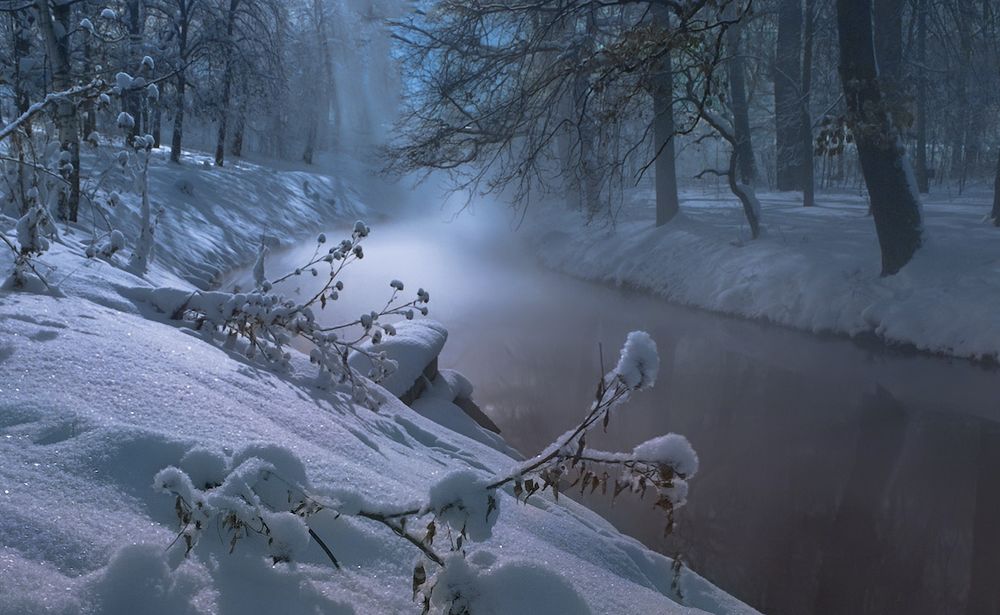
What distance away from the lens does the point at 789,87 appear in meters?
20.8

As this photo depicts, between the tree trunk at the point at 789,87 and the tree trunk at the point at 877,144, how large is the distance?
6361mm

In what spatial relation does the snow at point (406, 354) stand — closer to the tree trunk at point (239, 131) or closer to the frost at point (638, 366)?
the frost at point (638, 366)

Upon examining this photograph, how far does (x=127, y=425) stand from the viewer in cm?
214

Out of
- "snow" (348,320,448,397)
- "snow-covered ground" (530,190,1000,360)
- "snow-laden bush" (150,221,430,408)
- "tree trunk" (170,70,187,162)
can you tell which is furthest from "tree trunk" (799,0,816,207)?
"snow-laden bush" (150,221,430,408)

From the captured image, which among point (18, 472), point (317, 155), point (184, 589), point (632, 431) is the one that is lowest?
point (632, 431)

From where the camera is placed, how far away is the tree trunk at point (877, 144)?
32.7ft

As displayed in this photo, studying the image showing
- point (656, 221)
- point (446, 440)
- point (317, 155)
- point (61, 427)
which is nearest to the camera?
point (61, 427)

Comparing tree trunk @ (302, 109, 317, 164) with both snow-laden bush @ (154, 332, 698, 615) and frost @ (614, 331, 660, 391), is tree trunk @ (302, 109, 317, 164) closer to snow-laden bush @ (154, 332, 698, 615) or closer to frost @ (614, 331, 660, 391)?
snow-laden bush @ (154, 332, 698, 615)

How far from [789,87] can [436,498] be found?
2157 centimetres

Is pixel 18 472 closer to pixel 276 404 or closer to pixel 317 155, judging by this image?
pixel 276 404

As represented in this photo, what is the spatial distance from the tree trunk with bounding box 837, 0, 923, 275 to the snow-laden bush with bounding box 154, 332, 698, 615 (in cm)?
882

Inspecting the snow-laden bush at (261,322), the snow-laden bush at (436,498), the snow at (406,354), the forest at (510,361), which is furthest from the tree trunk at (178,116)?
the snow-laden bush at (436,498)

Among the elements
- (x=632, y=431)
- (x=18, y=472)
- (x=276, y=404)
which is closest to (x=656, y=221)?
(x=632, y=431)

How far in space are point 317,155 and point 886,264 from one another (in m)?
33.6
